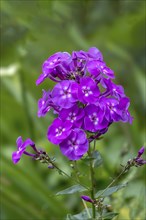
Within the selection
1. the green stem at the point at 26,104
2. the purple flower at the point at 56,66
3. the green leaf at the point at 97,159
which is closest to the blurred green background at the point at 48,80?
the green stem at the point at 26,104

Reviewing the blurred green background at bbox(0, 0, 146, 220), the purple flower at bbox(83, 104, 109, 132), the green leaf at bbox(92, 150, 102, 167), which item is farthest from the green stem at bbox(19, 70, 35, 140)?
the purple flower at bbox(83, 104, 109, 132)

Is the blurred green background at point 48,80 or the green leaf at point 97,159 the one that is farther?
the blurred green background at point 48,80

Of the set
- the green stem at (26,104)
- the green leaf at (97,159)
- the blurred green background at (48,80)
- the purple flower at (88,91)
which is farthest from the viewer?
the green stem at (26,104)

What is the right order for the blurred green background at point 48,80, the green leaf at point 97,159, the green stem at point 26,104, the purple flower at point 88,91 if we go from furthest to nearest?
the green stem at point 26,104 < the blurred green background at point 48,80 < the green leaf at point 97,159 < the purple flower at point 88,91

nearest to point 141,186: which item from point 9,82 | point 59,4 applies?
point 9,82

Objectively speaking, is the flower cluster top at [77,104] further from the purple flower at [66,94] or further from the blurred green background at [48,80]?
the blurred green background at [48,80]

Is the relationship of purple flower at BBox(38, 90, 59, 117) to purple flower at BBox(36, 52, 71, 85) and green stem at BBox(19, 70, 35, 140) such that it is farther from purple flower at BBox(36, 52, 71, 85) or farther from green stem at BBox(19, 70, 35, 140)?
green stem at BBox(19, 70, 35, 140)

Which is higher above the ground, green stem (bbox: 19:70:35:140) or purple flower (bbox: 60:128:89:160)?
green stem (bbox: 19:70:35:140)
